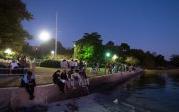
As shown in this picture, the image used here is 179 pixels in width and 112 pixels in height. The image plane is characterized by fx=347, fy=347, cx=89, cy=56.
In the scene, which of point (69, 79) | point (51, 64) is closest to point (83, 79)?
point (69, 79)

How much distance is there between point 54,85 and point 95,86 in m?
13.0

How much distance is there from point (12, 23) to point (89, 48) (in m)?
51.4

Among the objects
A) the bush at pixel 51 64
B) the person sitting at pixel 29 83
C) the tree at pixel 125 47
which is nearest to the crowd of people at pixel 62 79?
the person sitting at pixel 29 83

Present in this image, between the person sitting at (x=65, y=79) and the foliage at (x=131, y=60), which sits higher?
the foliage at (x=131, y=60)

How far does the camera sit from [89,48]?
83688mm

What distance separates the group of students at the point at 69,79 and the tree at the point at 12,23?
298 inches

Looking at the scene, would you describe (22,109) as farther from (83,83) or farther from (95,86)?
(95,86)

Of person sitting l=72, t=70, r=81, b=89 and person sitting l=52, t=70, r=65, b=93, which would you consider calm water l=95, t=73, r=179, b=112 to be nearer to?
person sitting l=72, t=70, r=81, b=89

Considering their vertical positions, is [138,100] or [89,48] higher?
[89,48]

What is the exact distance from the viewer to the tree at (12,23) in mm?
31219

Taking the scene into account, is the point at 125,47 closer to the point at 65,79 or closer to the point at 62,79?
the point at 65,79

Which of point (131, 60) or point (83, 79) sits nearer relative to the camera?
point (83, 79)

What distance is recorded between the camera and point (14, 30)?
112 ft

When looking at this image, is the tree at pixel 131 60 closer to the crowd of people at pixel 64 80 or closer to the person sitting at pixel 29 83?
the crowd of people at pixel 64 80
